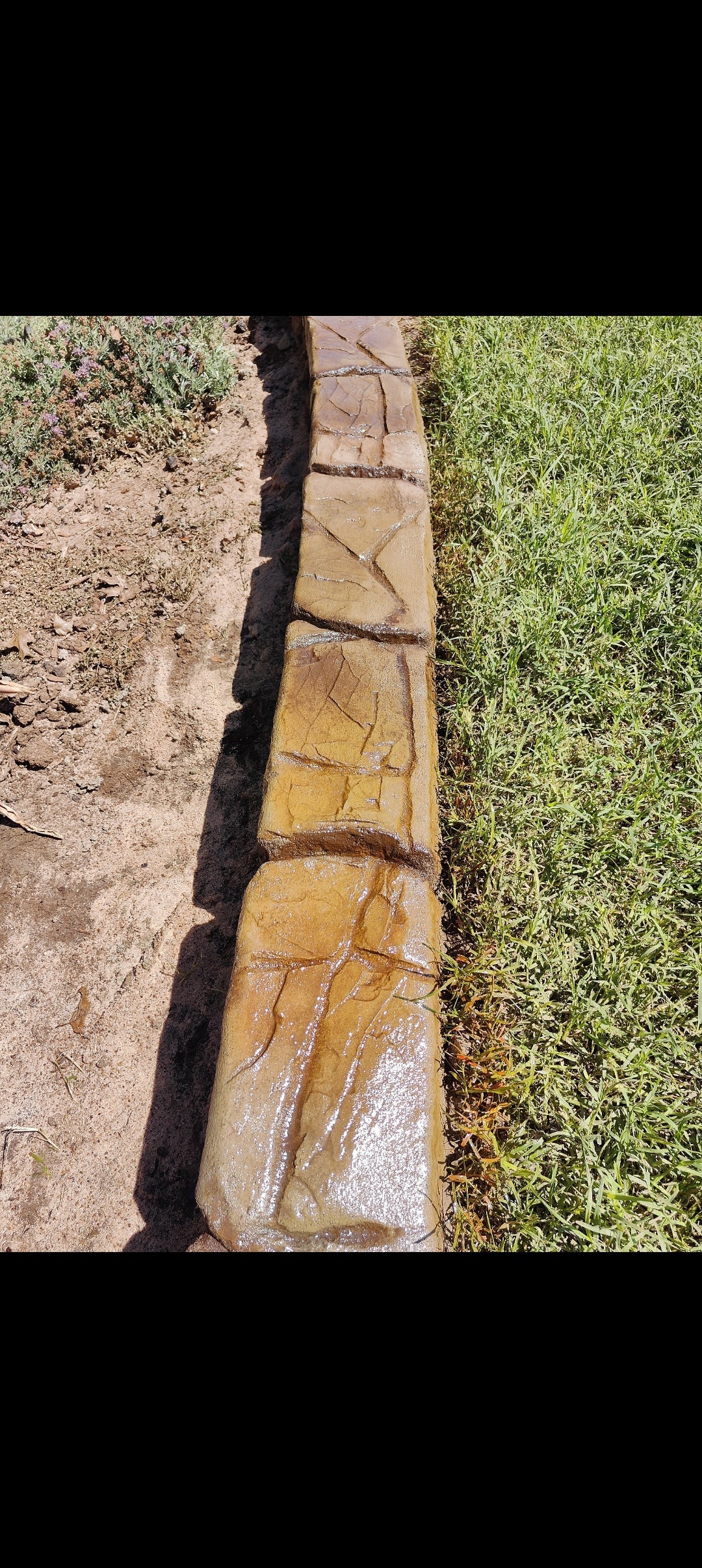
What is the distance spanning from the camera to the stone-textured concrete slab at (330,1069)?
4.57 ft

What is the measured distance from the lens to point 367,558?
7.82 ft

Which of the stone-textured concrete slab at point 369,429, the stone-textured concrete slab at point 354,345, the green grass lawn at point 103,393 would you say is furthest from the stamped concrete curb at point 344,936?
the green grass lawn at point 103,393

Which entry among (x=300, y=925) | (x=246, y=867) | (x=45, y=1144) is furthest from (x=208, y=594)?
(x=45, y=1144)

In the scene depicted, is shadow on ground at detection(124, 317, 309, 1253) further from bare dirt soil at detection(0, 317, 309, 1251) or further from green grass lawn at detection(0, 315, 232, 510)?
green grass lawn at detection(0, 315, 232, 510)

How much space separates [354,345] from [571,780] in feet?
6.56

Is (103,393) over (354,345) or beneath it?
beneath

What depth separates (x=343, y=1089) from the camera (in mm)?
1497

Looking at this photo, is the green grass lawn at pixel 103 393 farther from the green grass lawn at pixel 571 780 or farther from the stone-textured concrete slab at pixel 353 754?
the stone-textured concrete slab at pixel 353 754

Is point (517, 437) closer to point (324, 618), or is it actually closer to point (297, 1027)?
point (324, 618)

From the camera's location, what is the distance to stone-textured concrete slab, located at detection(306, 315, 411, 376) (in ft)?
10.2

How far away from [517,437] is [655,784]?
1583 millimetres

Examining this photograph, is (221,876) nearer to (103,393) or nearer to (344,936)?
(344,936)

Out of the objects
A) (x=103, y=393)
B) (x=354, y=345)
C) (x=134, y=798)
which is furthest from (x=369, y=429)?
(x=103, y=393)

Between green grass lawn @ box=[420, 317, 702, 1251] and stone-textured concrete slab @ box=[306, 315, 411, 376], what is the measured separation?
0.83ft
